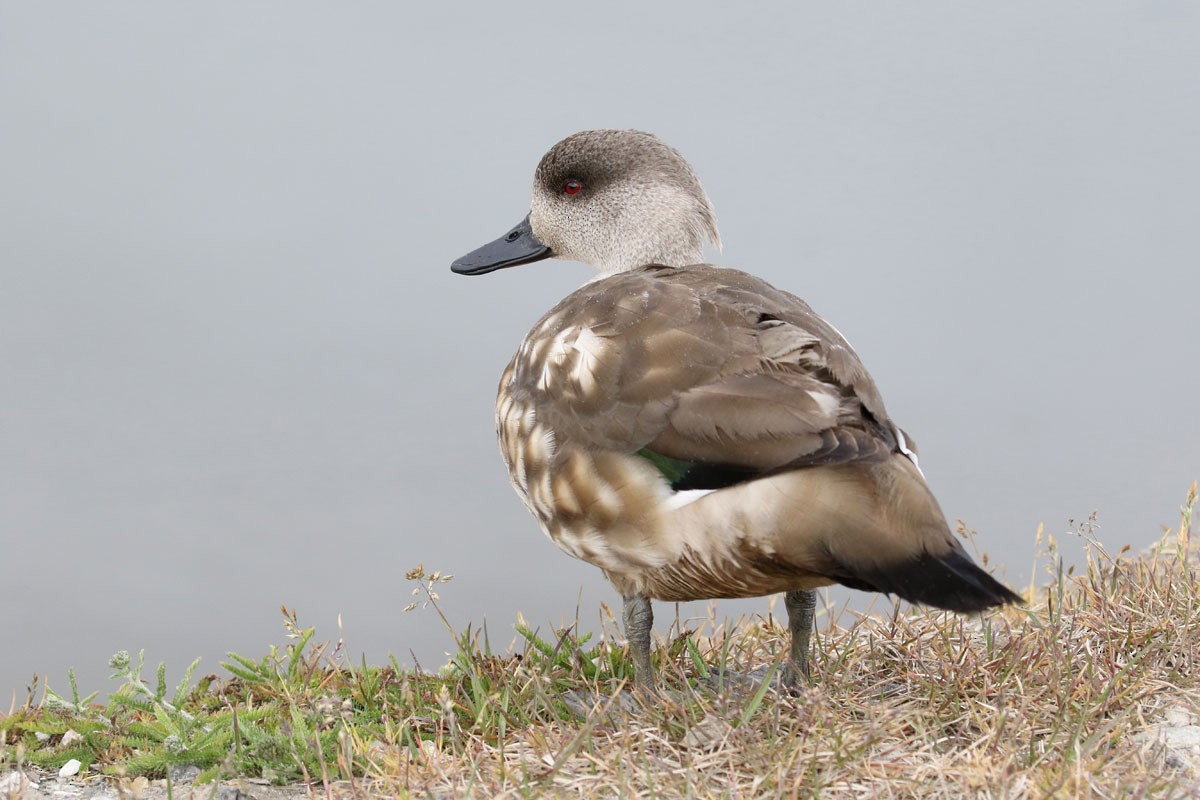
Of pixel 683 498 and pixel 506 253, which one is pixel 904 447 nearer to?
pixel 683 498

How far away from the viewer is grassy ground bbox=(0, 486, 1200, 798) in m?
3.49

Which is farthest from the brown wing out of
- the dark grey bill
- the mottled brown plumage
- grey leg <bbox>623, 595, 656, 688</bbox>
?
the dark grey bill

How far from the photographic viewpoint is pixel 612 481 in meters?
3.78

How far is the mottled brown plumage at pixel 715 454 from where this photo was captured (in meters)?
3.35

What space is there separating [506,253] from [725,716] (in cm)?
304

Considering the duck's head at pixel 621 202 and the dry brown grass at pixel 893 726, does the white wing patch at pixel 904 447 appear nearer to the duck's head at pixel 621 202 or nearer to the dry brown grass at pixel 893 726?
the dry brown grass at pixel 893 726

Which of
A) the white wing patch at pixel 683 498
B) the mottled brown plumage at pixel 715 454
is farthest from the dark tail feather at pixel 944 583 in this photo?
the white wing patch at pixel 683 498

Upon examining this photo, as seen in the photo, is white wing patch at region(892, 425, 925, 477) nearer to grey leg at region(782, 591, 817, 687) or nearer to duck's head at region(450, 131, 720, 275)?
grey leg at region(782, 591, 817, 687)

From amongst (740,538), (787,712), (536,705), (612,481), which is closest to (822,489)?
(740,538)

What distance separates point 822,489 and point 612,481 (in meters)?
0.69

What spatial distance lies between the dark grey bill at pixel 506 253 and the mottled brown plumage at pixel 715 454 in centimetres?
148

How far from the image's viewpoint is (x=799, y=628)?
14.6ft

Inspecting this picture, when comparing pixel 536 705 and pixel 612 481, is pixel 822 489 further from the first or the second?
pixel 536 705

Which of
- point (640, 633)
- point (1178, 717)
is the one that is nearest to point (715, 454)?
point (640, 633)
